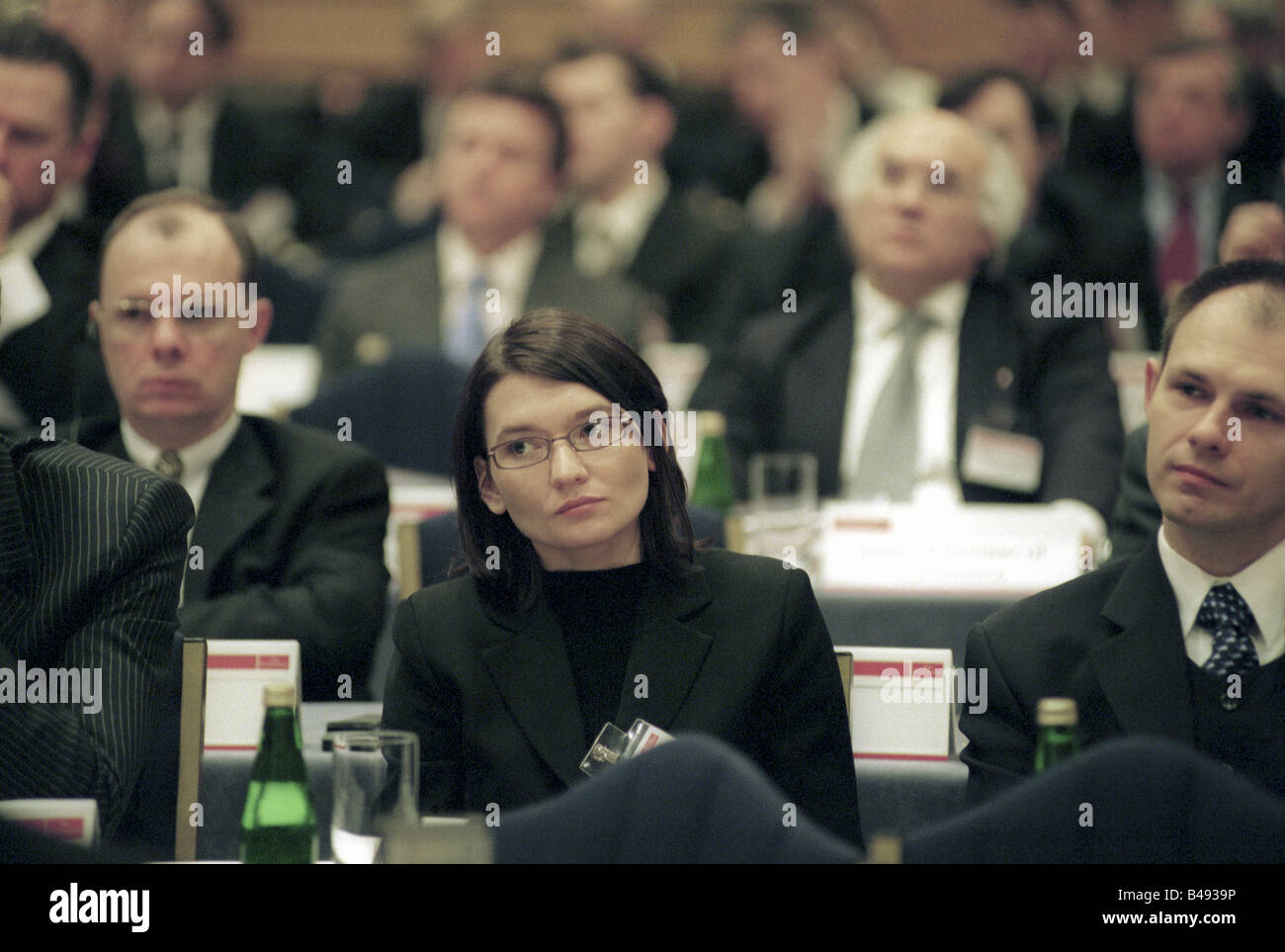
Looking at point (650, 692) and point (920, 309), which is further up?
point (920, 309)

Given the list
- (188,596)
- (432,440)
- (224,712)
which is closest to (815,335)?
(432,440)

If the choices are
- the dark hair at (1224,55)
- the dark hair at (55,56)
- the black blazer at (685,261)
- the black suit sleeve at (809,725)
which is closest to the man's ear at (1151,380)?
the black suit sleeve at (809,725)

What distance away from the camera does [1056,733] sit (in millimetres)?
1894

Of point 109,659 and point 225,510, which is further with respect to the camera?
point 225,510

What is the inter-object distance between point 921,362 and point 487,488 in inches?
76.0

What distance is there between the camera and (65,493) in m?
2.22

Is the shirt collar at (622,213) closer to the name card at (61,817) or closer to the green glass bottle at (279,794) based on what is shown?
the green glass bottle at (279,794)

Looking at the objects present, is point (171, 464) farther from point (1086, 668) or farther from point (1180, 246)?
point (1180, 246)

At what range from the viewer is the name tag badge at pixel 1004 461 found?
3799mm

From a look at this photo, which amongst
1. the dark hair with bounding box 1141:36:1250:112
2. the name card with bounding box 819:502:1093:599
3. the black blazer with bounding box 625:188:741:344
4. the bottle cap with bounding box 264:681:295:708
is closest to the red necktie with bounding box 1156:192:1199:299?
the dark hair with bounding box 1141:36:1250:112

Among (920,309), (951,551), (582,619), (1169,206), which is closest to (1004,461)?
(920,309)

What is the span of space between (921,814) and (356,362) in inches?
112

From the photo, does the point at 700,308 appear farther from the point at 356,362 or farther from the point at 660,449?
the point at 660,449

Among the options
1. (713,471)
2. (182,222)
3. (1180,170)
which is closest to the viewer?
(182,222)
